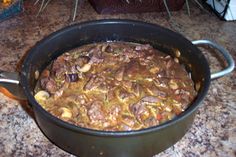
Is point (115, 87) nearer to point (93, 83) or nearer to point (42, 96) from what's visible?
point (93, 83)

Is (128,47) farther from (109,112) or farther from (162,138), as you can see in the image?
(162,138)

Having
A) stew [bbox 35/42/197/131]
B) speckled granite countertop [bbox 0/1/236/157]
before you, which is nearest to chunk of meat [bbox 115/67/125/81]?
stew [bbox 35/42/197/131]

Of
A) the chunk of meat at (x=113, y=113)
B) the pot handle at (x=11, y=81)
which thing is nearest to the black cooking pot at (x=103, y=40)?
the pot handle at (x=11, y=81)

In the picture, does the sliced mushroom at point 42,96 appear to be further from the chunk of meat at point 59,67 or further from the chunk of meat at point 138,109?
the chunk of meat at point 138,109

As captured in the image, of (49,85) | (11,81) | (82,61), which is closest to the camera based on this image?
(11,81)

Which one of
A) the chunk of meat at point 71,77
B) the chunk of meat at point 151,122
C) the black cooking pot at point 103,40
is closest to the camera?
the black cooking pot at point 103,40

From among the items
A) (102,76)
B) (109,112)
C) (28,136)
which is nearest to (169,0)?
(102,76)

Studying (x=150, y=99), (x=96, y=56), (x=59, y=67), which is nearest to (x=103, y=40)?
(x=96, y=56)
